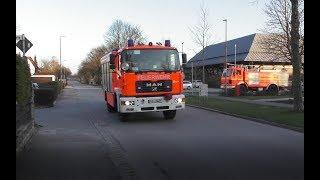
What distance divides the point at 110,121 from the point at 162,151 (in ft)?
28.8

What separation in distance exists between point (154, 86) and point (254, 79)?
79.8 ft

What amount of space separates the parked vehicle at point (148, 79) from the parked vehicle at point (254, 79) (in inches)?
879

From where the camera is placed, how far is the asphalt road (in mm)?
8715

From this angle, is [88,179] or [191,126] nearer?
[88,179]

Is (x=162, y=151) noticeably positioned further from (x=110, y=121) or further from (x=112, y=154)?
(x=110, y=121)

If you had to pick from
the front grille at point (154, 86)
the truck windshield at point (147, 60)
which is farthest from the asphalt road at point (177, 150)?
the truck windshield at point (147, 60)

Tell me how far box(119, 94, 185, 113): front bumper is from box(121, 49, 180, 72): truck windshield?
1.10 m

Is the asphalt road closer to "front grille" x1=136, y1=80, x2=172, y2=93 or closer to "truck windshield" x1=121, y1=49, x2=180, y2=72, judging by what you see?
"front grille" x1=136, y1=80, x2=172, y2=93

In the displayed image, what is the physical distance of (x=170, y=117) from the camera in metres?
19.9

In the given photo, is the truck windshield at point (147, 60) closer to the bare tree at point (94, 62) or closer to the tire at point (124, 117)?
the tire at point (124, 117)

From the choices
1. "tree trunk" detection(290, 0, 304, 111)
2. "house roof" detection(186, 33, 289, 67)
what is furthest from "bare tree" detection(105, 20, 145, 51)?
"tree trunk" detection(290, 0, 304, 111)

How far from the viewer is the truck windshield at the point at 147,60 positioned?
18625 mm

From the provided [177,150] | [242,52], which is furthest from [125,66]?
[242,52]
